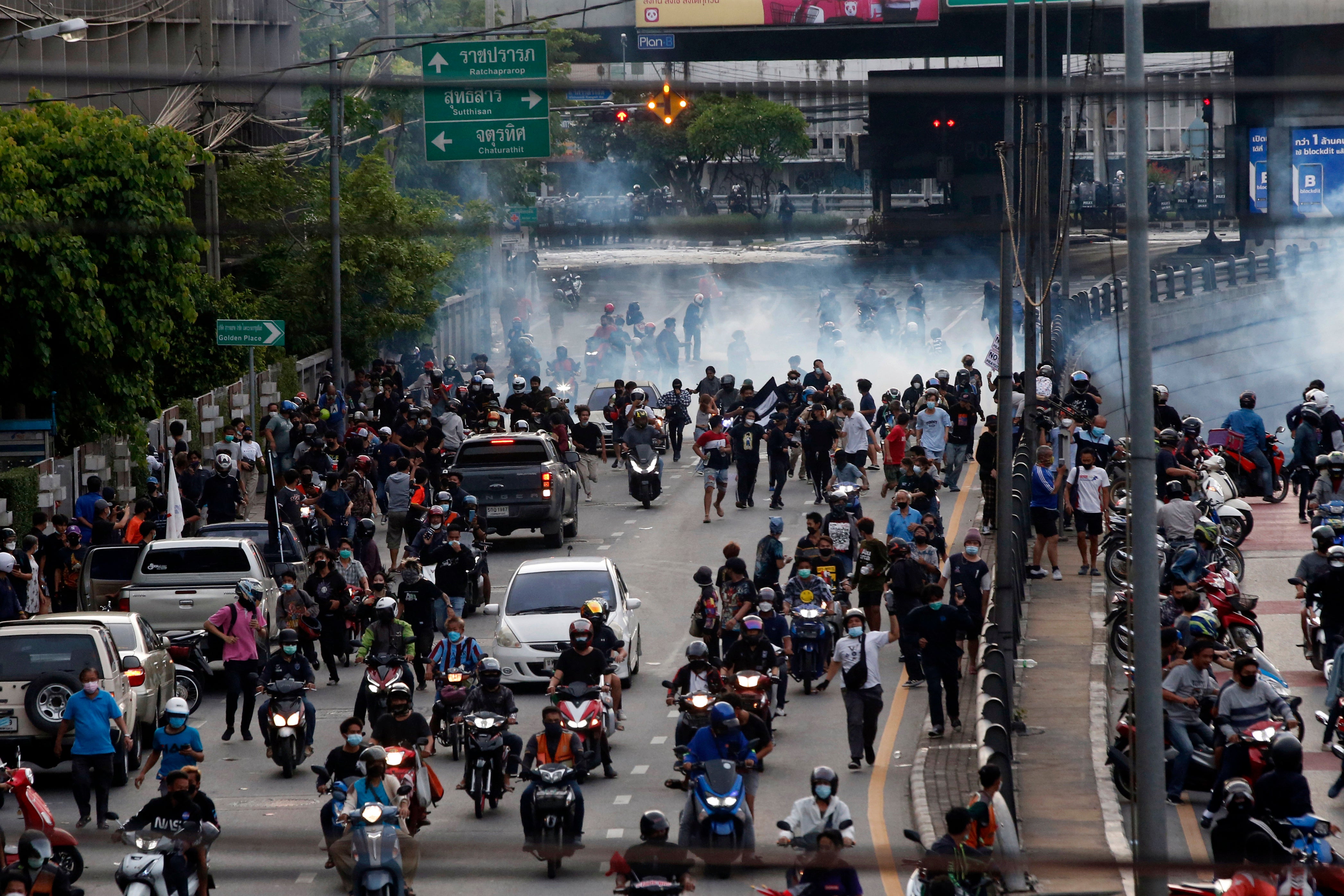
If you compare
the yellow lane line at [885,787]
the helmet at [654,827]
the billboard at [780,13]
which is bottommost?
the yellow lane line at [885,787]

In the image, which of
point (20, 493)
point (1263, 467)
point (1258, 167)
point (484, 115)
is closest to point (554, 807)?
point (20, 493)

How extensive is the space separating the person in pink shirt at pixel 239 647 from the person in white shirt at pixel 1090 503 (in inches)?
411

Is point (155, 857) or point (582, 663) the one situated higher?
point (582, 663)

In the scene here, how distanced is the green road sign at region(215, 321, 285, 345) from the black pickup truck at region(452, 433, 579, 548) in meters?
3.41

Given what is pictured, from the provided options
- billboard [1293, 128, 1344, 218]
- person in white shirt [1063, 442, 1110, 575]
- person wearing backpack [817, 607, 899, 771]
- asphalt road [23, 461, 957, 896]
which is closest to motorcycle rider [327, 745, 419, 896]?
asphalt road [23, 461, 957, 896]

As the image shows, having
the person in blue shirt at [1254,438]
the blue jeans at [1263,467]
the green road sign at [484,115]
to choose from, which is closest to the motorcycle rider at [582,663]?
the person in blue shirt at [1254,438]

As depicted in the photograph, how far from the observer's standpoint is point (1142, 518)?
11625 millimetres

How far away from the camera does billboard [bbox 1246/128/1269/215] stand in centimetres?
5875

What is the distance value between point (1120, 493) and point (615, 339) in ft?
92.1

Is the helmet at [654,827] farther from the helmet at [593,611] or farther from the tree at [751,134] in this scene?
the tree at [751,134]

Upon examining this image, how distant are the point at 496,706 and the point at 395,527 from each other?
1116cm

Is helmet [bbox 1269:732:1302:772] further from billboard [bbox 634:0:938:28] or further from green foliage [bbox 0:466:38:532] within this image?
billboard [bbox 634:0:938:28]

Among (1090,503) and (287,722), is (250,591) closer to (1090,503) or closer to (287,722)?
(287,722)

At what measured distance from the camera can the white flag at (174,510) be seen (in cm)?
2430
